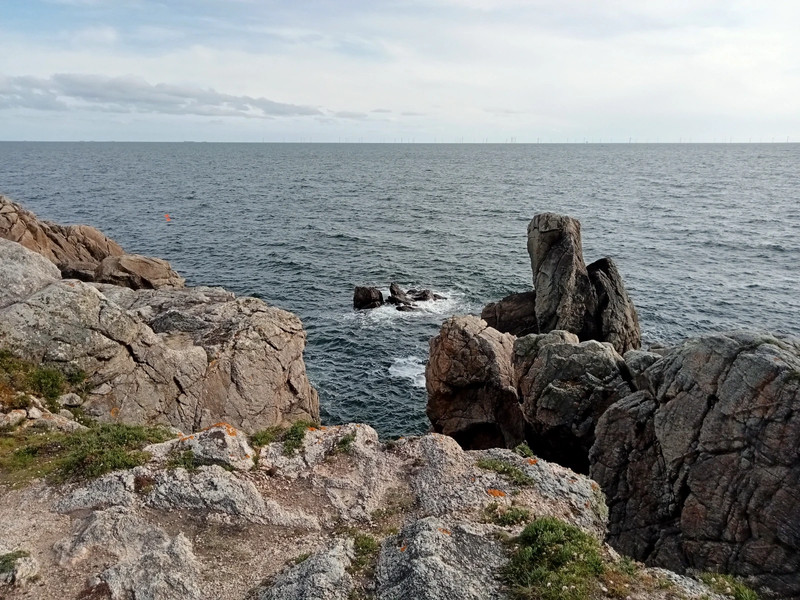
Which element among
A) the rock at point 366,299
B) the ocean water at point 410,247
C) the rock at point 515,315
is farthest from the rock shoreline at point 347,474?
the rock at point 366,299

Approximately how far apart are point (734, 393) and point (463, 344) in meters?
17.4

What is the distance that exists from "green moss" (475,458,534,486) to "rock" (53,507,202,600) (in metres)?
8.18

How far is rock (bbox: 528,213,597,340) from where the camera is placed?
4081cm

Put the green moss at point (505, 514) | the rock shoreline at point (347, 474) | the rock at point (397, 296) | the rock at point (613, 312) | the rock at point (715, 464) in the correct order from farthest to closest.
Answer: the rock at point (397, 296)
the rock at point (613, 312)
the rock at point (715, 464)
the green moss at point (505, 514)
the rock shoreline at point (347, 474)

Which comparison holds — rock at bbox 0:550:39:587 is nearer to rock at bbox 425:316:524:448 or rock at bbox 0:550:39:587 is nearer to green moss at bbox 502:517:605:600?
green moss at bbox 502:517:605:600

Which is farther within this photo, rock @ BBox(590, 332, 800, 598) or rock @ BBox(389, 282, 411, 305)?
rock @ BBox(389, 282, 411, 305)

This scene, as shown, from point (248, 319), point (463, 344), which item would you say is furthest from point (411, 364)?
point (248, 319)

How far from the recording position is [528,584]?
432 inches

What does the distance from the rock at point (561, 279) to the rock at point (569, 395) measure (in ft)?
37.2

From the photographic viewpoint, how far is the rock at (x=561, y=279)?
40812mm

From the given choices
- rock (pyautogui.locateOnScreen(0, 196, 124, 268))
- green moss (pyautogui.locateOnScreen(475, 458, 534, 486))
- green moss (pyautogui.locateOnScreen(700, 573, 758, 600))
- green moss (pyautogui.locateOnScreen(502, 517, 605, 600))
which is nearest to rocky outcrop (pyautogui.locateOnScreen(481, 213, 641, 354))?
green moss (pyautogui.locateOnScreen(475, 458, 534, 486))

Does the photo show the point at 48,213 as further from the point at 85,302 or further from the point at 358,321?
the point at 85,302

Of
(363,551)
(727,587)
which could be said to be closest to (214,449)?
(363,551)

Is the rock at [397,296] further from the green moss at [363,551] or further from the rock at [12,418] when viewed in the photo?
the green moss at [363,551]
